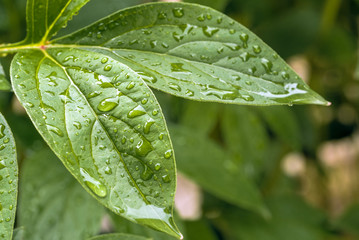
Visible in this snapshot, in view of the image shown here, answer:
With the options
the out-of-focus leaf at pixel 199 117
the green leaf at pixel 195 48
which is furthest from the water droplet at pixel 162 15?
the out-of-focus leaf at pixel 199 117

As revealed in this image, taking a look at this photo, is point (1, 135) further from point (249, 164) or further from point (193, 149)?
point (249, 164)

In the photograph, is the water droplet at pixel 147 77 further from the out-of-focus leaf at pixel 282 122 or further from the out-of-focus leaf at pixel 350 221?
the out-of-focus leaf at pixel 350 221

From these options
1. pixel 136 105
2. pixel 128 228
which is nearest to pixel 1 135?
pixel 136 105

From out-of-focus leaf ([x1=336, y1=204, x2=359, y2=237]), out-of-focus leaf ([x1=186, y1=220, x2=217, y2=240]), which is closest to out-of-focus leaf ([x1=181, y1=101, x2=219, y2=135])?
out-of-focus leaf ([x1=186, y1=220, x2=217, y2=240])

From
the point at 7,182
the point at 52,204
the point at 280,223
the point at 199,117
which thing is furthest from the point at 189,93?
the point at 280,223

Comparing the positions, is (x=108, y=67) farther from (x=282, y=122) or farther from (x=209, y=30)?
(x=282, y=122)

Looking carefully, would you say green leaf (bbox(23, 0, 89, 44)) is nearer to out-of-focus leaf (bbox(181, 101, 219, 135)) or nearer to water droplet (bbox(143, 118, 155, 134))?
water droplet (bbox(143, 118, 155, 134))
